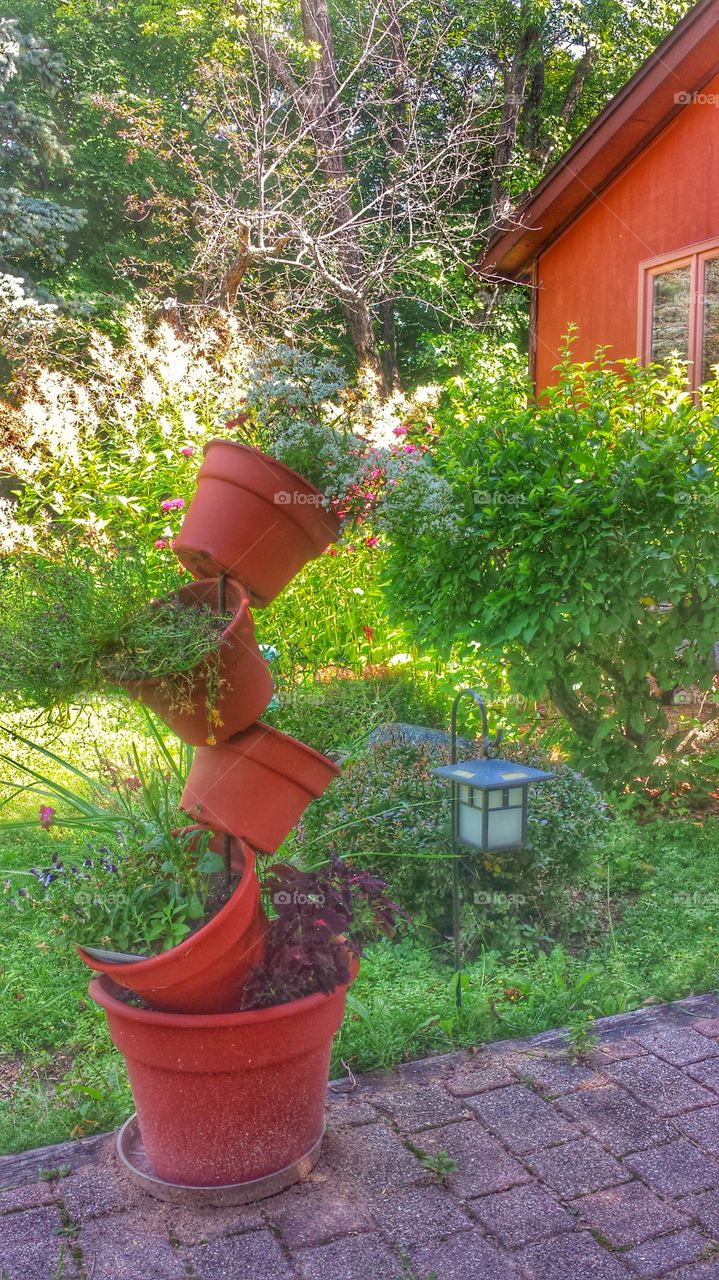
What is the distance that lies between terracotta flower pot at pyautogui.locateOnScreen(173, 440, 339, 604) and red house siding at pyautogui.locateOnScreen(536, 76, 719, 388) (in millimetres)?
6899

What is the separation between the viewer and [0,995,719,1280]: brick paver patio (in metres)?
2.11

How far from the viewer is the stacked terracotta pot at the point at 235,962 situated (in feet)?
7.39

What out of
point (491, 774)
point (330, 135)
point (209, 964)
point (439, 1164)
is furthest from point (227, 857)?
point (330, 135)

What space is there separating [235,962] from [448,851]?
1.47m

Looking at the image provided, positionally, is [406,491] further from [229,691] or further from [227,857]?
[227,857]

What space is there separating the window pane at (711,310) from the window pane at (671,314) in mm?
190

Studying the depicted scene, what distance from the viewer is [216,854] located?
244 centimetres

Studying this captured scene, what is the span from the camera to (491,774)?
10.3ft

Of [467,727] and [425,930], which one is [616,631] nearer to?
[467,727]

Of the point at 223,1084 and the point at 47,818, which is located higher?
the point at 47,818

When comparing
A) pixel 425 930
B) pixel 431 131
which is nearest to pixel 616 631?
pixel 425 930

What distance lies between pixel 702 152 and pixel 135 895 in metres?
8.10

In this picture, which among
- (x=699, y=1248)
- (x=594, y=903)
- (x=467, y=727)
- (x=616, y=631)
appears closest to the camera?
(x=699, y=1248)

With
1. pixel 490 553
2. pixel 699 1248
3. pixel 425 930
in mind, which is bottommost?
pixel 699 1248
